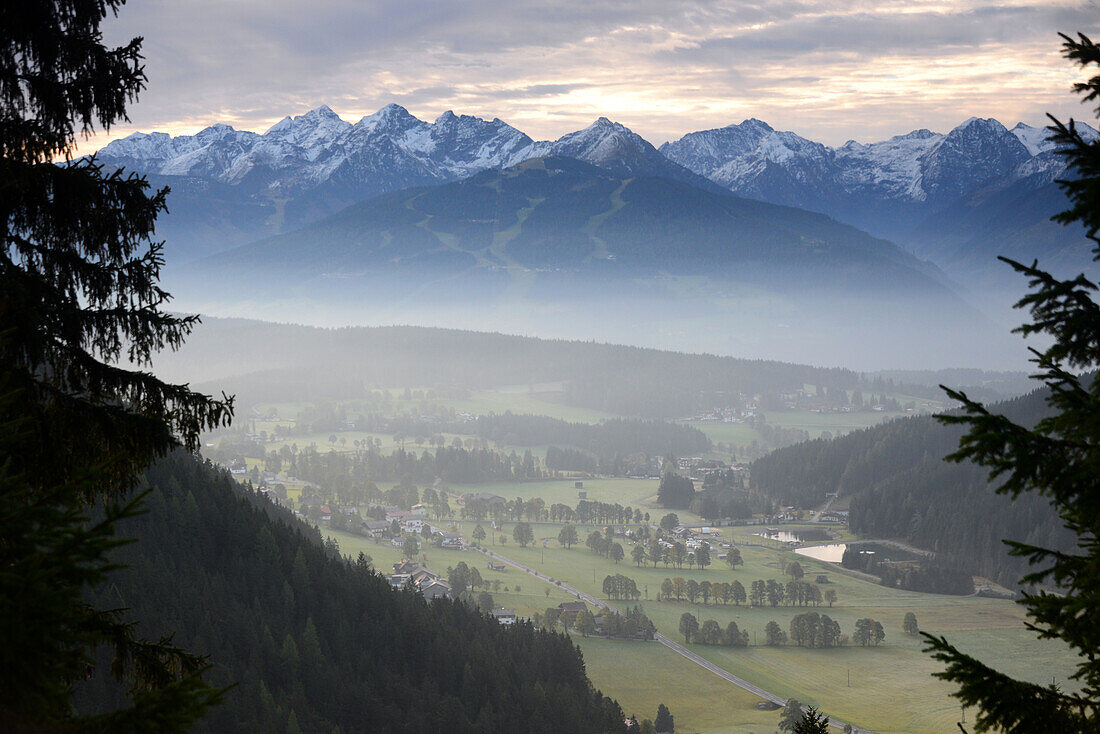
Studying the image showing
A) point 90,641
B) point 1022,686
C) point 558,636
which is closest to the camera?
point 90,641

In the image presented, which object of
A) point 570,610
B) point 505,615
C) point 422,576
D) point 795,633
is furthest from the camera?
point 422,576

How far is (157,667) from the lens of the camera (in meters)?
9.58

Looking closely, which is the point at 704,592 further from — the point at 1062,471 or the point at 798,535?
the point at 1062,471

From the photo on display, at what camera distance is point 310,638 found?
58250mm

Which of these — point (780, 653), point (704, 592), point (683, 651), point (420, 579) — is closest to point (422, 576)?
point (420, 579)

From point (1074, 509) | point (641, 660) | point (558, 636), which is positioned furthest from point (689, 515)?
point (1074, 509)

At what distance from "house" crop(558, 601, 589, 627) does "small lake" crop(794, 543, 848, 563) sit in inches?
2568

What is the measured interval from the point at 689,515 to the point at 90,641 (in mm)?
186957

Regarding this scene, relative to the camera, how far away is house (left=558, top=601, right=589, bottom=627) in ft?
338

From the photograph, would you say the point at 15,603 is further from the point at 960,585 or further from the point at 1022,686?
the point at 960,585

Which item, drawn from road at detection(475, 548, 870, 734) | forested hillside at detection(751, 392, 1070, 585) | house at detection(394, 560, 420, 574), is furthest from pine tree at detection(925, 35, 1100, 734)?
forested hillside at detection(751, 392, 1070, 585)

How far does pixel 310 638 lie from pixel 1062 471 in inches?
2257

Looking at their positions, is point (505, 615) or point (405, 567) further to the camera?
point (405, 567)

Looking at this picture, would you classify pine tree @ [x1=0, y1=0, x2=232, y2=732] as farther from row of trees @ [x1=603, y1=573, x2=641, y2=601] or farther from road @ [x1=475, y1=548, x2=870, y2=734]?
row of trees @ [x1=603, y1=573, x2=641, y2=601]
